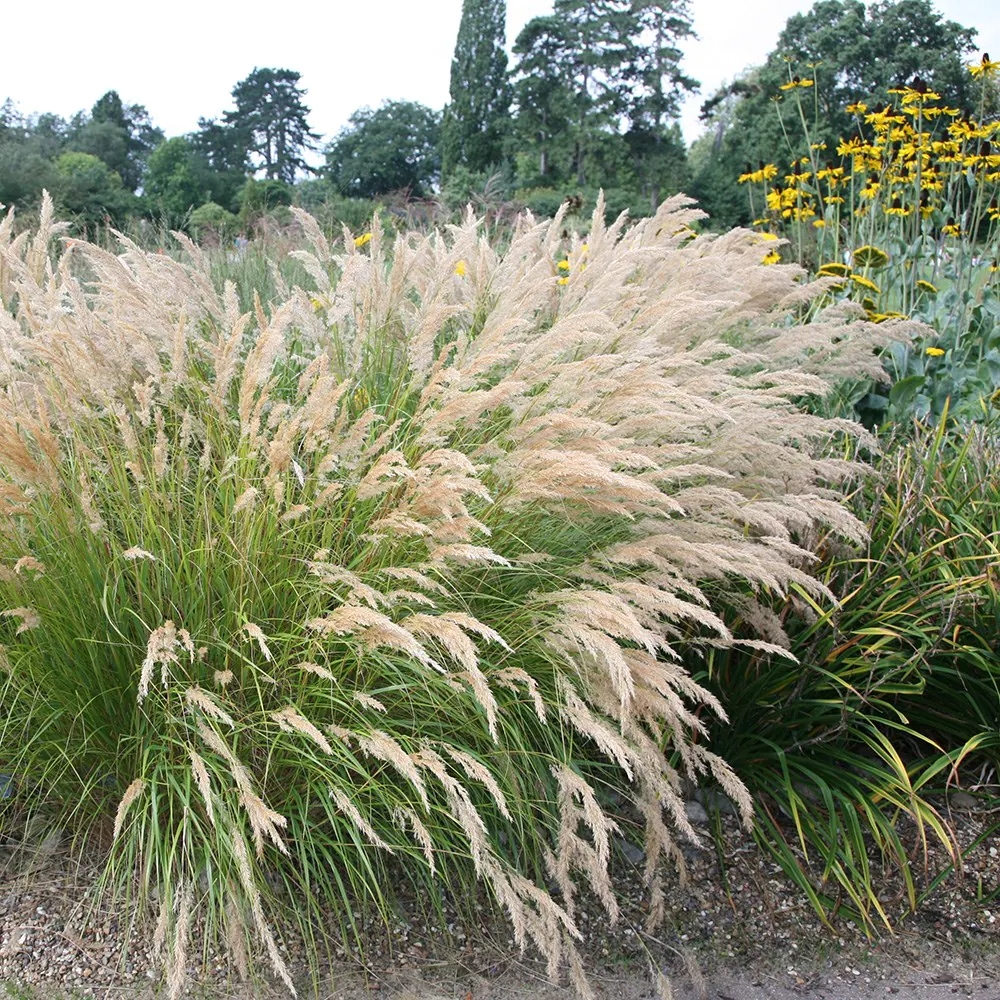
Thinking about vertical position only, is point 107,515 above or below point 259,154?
below

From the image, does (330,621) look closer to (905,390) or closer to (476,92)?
(905,390)

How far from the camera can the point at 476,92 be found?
38.7m

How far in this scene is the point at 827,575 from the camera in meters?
2.93

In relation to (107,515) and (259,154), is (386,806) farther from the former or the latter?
(259,154)

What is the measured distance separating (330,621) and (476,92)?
A: 40.1 m

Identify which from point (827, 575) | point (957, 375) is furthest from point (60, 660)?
point (957, 375)

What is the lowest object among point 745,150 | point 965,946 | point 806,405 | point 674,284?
point 965,946

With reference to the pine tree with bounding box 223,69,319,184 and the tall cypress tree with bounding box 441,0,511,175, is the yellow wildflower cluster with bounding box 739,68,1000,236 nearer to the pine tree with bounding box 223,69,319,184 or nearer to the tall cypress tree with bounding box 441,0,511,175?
the tall cypress tree with bounding box 441,0,511,175

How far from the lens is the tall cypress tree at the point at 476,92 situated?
38438 millimetres

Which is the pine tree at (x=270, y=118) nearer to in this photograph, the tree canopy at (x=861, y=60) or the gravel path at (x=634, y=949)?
the tree canopy at (x=861, y=60)

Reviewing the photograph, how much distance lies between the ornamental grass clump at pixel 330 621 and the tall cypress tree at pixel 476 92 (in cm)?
3750

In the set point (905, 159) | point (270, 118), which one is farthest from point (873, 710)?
point (270, 118)

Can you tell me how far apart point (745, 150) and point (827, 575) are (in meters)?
29.6

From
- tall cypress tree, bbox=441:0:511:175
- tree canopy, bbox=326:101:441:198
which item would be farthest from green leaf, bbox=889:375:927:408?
tree canopy, bbox=326:101:441:198
